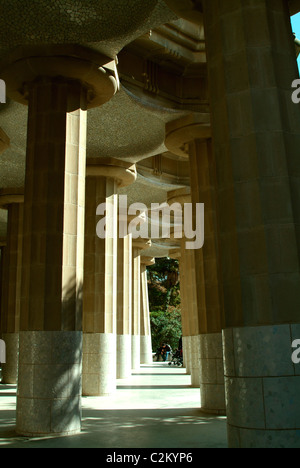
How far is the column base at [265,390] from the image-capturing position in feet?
22.1

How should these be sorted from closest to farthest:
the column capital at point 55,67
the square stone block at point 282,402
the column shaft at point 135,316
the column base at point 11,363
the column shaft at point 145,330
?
the square stone block at point 282,402 → the column capital at point 55,67 → the column base at point 11,363 → the column shaft at point 135,316 → the column shaft at point 145,330

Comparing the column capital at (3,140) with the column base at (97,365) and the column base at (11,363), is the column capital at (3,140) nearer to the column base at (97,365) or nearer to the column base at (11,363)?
the column base at (97,365)

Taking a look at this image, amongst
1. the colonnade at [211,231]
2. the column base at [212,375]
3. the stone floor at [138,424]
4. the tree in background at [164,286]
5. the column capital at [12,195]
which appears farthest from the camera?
the tree in background at [164,286]

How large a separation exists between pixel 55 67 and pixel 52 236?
4.44m

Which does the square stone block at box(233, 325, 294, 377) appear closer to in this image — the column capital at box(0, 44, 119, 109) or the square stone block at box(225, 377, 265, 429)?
the square stone block at box(225, 377, 265, 429)

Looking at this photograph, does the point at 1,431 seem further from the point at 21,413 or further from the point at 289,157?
the point at 289,157

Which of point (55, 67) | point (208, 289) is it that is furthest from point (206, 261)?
point (55, 67)

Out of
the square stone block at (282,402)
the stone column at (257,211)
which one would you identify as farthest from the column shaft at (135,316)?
the square stone block at (282,402)

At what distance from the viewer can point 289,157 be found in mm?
7699

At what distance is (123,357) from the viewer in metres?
27.2

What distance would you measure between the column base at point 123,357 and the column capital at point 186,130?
13.2 meters

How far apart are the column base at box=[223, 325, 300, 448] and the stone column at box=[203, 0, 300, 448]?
14mm

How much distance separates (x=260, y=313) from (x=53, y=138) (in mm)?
7525
